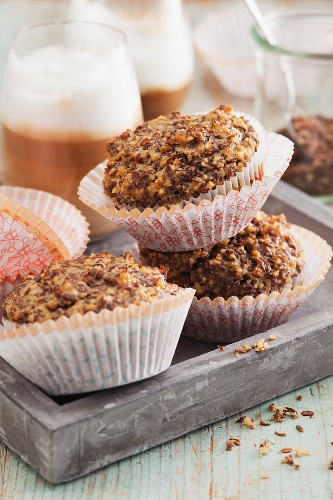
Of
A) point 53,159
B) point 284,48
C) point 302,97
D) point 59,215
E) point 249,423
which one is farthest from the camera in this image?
point 302,97

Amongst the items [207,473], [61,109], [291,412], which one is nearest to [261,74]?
[61,109]

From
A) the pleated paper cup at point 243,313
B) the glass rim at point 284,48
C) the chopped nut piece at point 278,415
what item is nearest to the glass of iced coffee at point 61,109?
the pleated paper cup at point 243,313

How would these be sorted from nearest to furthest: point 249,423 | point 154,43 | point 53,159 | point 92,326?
point 92,326
point 249,423
point 53,159
point 154,43

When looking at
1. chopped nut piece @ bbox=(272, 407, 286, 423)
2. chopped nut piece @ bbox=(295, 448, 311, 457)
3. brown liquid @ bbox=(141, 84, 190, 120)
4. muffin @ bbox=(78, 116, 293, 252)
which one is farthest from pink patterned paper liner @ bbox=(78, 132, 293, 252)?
brown liquid @ bbox=(141, 84, 190, 120)

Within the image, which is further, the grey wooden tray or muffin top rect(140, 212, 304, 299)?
muffin top rect(140, 212, 304, 299)

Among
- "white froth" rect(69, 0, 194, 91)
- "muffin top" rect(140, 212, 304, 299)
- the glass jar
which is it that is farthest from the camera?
the glass jar

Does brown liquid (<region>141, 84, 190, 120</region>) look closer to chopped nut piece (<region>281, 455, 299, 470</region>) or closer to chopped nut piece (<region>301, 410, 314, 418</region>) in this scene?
chopped nut piece (<region>301, 410, 314, 418</region>)

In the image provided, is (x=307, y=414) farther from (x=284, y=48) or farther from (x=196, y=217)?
(x=284, y=48)
